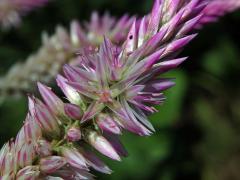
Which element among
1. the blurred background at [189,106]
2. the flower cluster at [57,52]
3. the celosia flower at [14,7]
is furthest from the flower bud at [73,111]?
the blurred background at [189,106]

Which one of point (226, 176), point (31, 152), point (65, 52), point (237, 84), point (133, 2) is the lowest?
point (226, 176)

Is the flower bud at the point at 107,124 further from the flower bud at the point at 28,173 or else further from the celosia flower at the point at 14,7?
the celosia flower at the point at 14,7

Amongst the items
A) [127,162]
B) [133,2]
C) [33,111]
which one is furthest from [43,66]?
[133,2]

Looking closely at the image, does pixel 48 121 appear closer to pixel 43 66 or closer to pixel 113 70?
pixel 113 70

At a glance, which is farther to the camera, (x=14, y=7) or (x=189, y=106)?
(x=189, y=106)

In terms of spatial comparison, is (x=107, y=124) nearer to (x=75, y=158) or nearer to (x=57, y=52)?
(x=75, y=158)

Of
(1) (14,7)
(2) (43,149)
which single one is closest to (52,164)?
(2) (43,149)

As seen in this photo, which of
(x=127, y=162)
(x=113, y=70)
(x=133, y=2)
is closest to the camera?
(x=113, y=70)
